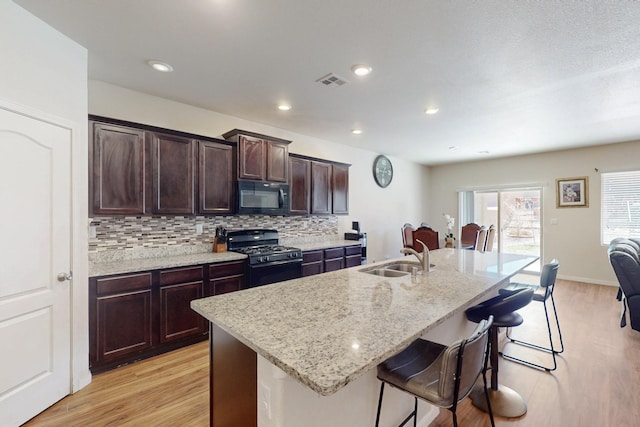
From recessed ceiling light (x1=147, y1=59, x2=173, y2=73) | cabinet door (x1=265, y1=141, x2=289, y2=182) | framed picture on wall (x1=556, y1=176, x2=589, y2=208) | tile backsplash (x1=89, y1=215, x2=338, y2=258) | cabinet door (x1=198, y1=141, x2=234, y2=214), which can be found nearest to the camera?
recessed ceiling light (x1=147, y1=59, x2=173, y2=73)

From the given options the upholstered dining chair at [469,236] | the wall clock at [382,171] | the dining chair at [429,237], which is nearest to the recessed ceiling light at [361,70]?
the dining chair at [429,237]

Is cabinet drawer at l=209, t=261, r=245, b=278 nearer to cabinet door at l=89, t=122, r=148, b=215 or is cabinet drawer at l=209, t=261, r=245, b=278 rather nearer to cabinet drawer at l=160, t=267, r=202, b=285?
cabinet drawer at l=160, t=267, r=202, b=285

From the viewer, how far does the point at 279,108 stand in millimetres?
3578

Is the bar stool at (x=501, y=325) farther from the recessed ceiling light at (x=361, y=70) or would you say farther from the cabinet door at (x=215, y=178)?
the cabinet door at (x=215, y=178)

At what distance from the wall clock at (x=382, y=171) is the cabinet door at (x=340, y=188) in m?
1.31

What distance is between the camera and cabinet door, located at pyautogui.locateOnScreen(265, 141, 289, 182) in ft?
12.3

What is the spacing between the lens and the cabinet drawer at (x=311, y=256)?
13.0ft

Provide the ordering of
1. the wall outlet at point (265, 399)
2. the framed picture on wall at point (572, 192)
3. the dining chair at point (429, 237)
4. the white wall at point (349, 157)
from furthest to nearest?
the framed picture on wall at point (572, 192), the dining chair at point (429, 237), the white wall at point (349, 157), the wall outlet at point (265, 399)

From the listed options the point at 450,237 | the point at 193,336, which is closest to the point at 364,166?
the point at 450,237

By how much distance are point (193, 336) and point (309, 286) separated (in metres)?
1.79

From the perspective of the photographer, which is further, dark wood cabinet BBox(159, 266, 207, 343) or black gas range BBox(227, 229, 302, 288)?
black gas range BBox(227, 229, 302, 288)

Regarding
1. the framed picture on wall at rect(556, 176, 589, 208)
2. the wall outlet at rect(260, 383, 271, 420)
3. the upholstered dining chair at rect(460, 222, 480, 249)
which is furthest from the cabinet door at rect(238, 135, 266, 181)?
the framed picture on wall at rect(556, 176, 589, 208)

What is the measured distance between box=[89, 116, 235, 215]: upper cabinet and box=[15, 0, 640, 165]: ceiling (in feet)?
1.80

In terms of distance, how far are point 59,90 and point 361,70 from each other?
235 centimetres
